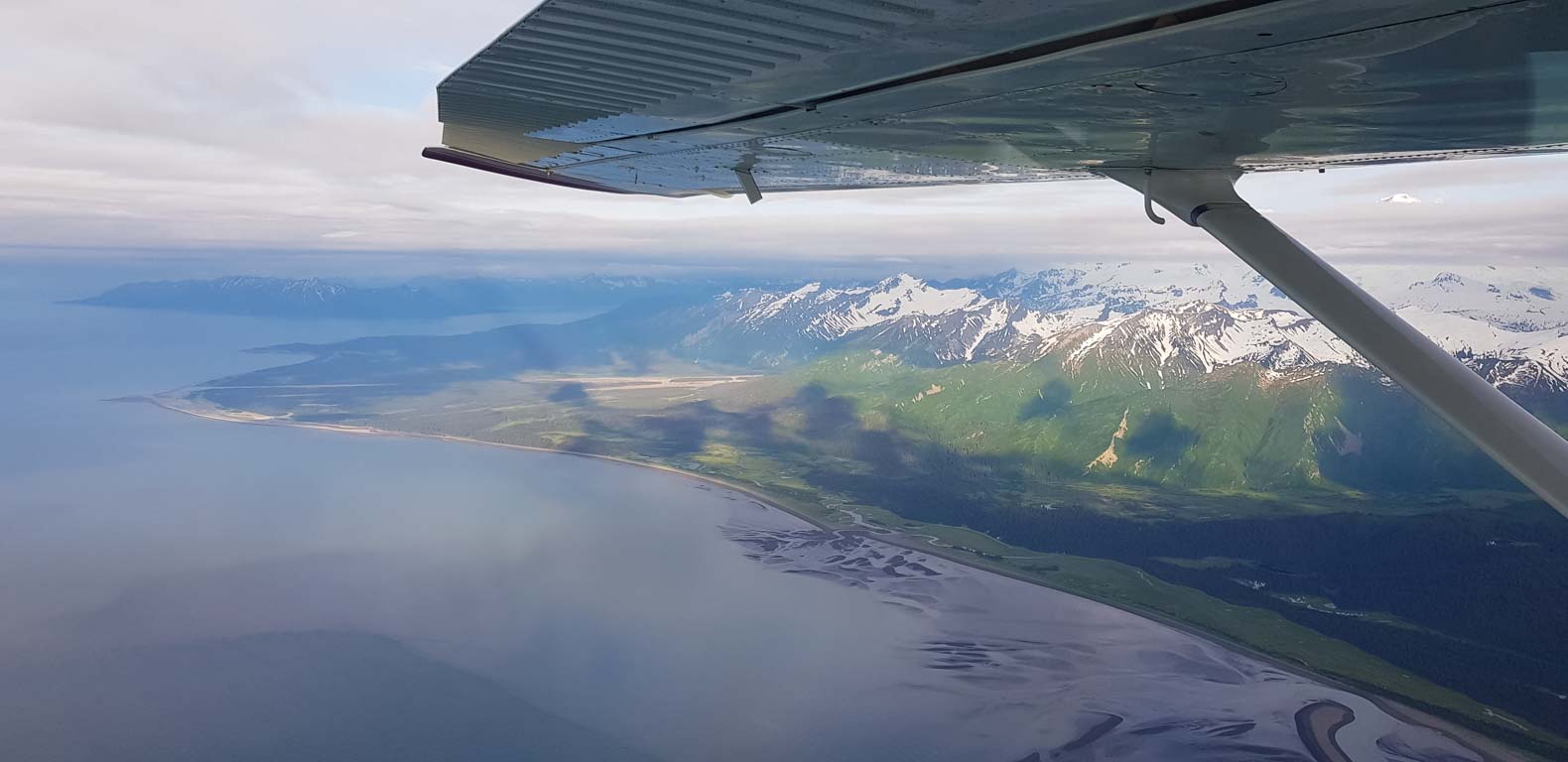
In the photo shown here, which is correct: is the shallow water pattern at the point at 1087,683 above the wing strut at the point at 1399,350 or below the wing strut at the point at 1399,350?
below

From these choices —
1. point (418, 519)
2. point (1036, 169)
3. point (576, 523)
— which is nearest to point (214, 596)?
point (418, 519)

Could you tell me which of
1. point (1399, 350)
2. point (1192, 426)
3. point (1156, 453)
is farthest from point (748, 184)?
point (1192, 426)

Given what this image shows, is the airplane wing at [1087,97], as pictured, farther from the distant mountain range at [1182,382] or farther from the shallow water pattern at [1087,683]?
the distant mountain range at [1182,382]

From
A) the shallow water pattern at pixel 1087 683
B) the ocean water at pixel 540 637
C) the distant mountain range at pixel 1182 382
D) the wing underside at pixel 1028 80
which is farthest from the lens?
the distant mountain range at pixel 1182 382

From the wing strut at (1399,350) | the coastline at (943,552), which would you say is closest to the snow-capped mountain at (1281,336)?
the coastline at (943,552)

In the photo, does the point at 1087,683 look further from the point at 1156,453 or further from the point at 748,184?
the point at 748,184

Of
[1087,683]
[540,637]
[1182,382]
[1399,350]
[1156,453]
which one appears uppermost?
[1399,350]

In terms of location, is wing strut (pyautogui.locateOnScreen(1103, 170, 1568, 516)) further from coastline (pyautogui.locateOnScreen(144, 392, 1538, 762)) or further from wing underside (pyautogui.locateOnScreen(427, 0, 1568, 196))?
coastline (pyautogui.locateOnScreen(144, 392, 1538, 762))
